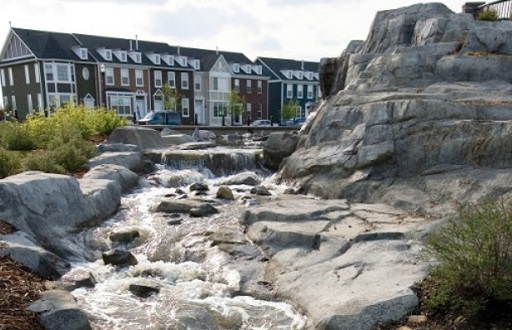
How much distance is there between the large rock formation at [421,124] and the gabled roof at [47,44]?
32907 millimetres

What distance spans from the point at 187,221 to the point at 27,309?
4623mm

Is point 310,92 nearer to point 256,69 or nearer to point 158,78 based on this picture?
point 256,69

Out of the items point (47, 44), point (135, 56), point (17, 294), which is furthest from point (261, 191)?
point (135, 56)

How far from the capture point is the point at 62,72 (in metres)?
40.3

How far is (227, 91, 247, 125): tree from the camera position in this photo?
163ft

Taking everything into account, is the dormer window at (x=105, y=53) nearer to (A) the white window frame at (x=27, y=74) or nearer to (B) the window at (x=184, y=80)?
(A) the white window frame at (x=27, y=74)

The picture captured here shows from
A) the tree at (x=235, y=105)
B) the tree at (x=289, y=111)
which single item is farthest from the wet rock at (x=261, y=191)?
the tree at (x=289, y=111)

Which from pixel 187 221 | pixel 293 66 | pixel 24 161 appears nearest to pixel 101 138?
pixel 24 161

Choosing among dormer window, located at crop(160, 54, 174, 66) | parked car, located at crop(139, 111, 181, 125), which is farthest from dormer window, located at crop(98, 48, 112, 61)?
parked car, located at crop(139, 111, 181, 125)

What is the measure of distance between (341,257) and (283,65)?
56769 millimetres

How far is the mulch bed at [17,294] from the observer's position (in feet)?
13.6

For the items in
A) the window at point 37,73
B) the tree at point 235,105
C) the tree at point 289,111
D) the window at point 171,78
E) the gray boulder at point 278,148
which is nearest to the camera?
the gray boulder at point 278,148

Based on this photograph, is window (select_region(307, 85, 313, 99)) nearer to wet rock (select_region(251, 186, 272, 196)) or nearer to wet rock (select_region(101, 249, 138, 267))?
wet rock (select_region(251, 186, 272, 196))

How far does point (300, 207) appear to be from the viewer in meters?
8.44
